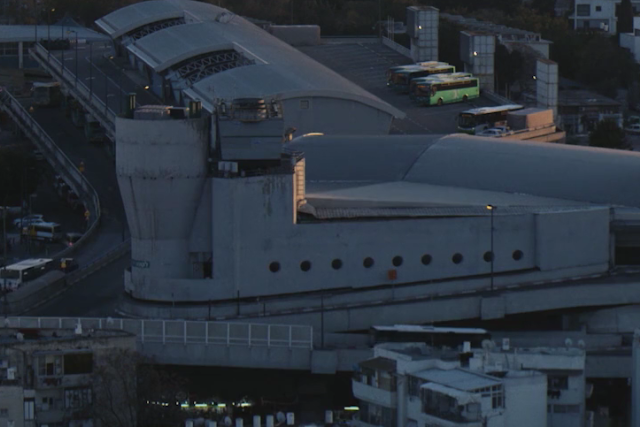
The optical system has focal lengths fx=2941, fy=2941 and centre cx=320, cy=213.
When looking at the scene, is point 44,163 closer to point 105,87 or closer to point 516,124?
point 105,87

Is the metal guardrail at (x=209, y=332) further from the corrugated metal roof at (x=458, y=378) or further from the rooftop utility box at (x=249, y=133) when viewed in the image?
the corrugated metal roof at (x=458, y=378)

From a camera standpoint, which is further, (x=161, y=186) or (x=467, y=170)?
(x=467, y=170)

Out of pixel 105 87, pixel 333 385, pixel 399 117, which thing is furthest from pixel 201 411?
pixel 105 87

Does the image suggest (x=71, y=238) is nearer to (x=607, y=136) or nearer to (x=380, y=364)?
(x=607, y=136)

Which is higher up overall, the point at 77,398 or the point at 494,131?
the point at 494,131

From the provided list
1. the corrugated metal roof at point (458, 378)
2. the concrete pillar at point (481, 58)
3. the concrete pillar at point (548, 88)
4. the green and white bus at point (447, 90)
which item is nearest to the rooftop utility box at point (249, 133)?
the corrugated metal roof at point (458, 378)

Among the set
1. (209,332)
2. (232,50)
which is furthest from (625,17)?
(209,332)

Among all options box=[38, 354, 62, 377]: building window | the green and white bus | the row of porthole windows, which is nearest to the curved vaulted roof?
the row of porthole windows
